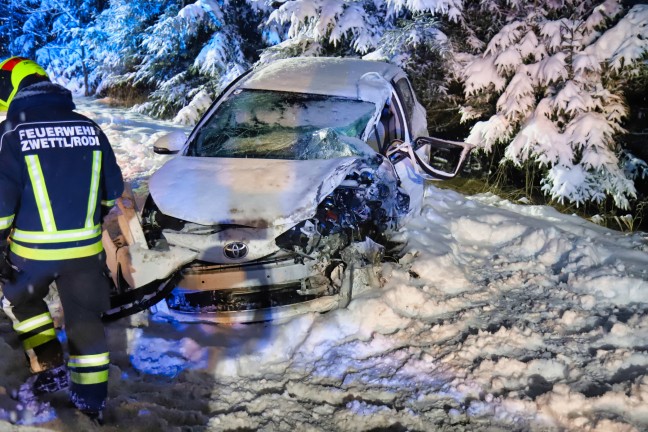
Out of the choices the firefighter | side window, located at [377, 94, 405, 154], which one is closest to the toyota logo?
the firefighter

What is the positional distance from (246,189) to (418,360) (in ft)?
5.46

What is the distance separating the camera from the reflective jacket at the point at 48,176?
232 centimetres

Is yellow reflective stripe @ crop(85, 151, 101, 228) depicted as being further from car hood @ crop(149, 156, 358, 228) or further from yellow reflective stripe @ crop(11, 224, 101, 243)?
car hood @ crop(149, 156, 358, 228)

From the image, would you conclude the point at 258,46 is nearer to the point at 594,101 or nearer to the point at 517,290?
the point at 594,101

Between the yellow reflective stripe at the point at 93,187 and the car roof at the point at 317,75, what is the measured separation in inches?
99.8

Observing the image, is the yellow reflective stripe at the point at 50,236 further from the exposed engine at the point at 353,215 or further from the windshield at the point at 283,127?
the windshield at the point at 283,127

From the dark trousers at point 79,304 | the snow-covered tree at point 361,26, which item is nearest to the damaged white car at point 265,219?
the dark trousers at point 79,304

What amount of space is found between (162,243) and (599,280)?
3.53 meters

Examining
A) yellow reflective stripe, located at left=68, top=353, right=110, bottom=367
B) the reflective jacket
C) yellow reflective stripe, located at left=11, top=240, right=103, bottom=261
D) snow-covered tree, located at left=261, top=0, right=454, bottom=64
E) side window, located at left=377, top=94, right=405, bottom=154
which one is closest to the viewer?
the reflective jacket

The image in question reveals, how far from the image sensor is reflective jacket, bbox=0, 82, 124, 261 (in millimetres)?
2324

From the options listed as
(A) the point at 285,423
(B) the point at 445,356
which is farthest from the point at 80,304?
(B) the point at 445,356

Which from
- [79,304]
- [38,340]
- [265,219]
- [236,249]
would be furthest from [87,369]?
[265,219]

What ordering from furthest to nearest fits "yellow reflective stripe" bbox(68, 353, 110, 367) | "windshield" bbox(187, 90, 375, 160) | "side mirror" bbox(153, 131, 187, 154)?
"side mirror" bbox(153, 131, 187, 154) < "windshield" bbox(187, 90, 375, 160) < "yellow reflective stripe" bbox(68, 353, 110, 367)

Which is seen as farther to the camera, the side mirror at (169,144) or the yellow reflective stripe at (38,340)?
the side mirror at (169,144)
